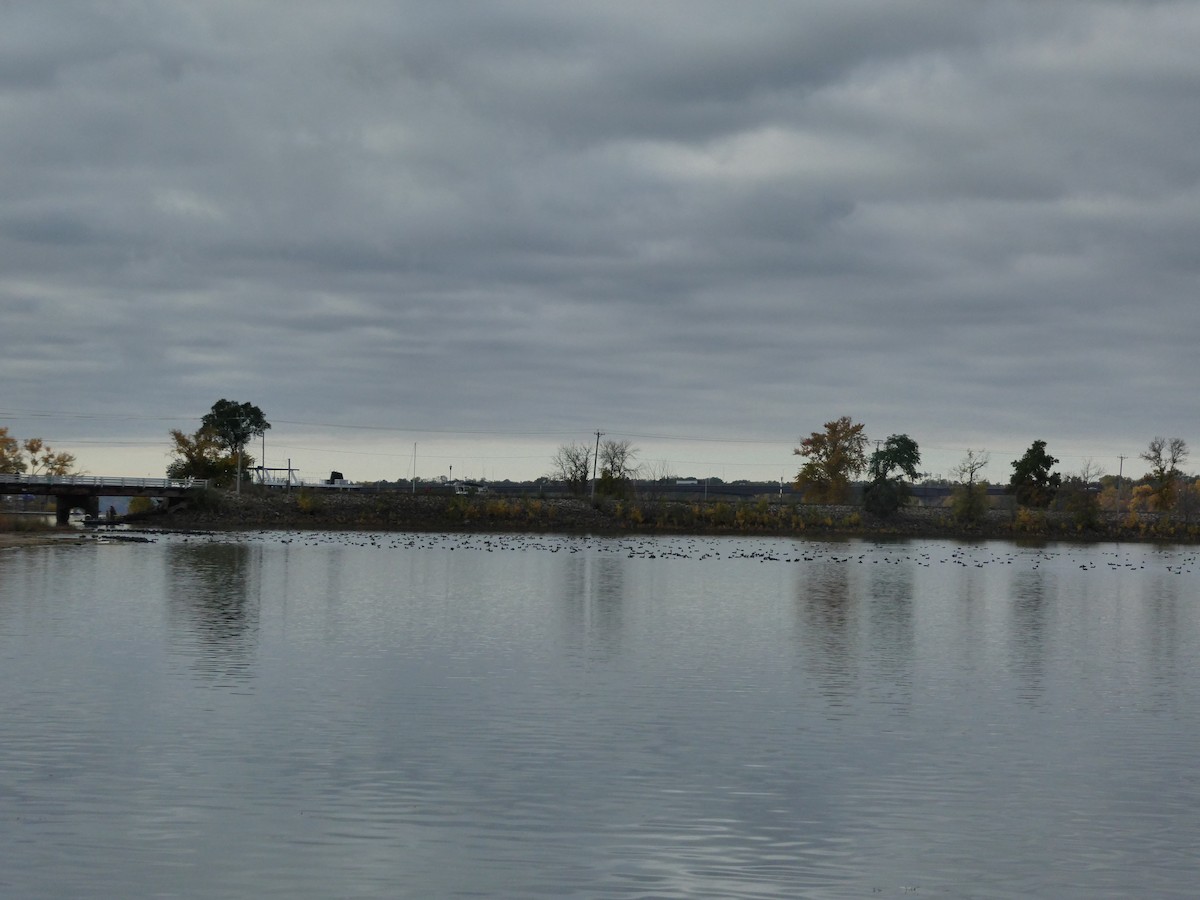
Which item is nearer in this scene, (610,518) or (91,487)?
(91,487)

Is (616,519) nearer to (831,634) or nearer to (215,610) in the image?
(215,610)

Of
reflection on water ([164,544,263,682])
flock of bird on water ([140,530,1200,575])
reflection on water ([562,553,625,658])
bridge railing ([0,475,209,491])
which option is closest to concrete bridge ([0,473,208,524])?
bridge railing ([0,475,209,491])

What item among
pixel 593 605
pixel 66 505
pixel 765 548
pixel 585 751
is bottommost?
pixel 585 751

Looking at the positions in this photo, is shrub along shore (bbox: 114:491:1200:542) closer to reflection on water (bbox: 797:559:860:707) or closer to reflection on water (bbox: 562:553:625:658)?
reflection on water (bbox: 562:553:625:658)

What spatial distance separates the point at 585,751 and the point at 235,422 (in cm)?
16018

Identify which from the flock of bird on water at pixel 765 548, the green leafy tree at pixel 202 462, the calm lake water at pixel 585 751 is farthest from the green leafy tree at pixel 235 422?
the calm lake water at pixel 585 751

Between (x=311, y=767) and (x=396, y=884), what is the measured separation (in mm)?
5958

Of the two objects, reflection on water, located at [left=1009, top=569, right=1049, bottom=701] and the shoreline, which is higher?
the shoreline

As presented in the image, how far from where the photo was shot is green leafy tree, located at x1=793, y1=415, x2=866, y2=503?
169625 millimetres

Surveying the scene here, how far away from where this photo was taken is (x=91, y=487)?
133 meters

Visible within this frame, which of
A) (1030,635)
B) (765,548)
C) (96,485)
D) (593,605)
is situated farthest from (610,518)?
(1030,635)

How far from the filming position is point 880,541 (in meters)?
133

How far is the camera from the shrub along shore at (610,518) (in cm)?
13688

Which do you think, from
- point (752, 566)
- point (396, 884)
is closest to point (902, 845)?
point (396, 884)
